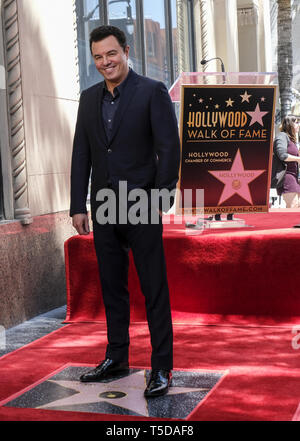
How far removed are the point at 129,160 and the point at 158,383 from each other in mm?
1261

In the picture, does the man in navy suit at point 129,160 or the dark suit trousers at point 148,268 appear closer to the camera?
the man in navy suit at point 129,160

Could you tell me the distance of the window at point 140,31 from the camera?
8.20 metres

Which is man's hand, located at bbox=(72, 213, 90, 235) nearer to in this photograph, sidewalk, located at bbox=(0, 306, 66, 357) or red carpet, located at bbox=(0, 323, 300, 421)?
red carpet, located at bbox=(0, 323, 300, 421)

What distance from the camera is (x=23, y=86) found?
20.1ft

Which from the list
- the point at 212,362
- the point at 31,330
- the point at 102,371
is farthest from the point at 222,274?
the point at 102,371

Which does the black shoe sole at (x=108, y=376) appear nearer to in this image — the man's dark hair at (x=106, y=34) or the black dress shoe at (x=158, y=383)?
the black dress shoe at (x=158, y=383)

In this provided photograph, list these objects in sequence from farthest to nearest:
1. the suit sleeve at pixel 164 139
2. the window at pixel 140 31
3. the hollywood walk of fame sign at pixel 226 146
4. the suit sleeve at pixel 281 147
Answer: the window at pixel 140 31 < the suit sleeve at pixel 281 147 < the hollywood walk of fame sign at pixel 226 146 < the suit sleeve at pixel 164 139

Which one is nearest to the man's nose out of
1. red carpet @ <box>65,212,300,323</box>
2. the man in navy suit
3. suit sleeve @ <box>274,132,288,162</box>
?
the man in navy suit

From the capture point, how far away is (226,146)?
231 inches

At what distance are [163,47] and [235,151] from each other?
619cm

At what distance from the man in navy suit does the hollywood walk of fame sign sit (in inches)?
70.9

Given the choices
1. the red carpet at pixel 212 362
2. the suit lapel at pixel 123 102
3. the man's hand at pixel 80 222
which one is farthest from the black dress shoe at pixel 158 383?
the suit lapel at pixel 123 102
